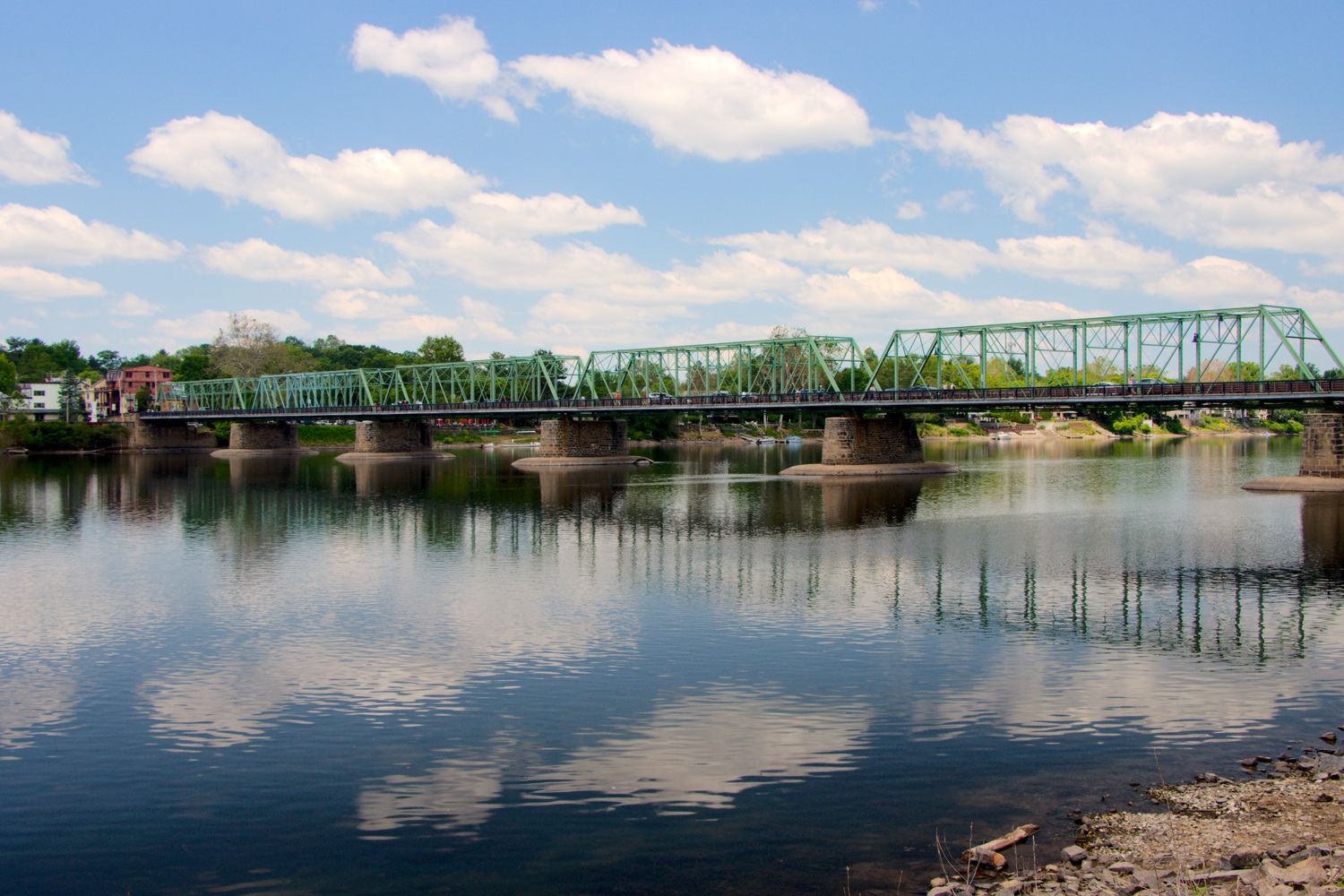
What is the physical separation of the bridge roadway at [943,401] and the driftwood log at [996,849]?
71271mm

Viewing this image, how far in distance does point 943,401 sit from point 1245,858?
8292 cm

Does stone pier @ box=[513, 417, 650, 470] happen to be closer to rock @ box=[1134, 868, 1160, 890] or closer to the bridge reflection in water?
the bridge reflection in water

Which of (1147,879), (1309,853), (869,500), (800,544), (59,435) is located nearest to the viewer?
(1147,879)

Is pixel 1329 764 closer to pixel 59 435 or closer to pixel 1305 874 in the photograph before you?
pixel 1305 874

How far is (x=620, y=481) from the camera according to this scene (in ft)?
327

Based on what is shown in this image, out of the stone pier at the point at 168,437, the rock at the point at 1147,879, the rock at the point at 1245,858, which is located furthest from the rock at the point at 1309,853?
the stone pier at the point at 168,437

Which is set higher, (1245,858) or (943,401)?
(943,401)

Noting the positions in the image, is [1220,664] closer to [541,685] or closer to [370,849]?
[541,685]

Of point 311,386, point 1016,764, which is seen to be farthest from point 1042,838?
point 311,386

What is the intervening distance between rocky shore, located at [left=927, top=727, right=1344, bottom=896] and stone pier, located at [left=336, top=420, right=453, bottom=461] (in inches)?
5495

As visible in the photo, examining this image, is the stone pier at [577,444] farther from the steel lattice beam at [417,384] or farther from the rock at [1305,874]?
the rock at [1305,874]

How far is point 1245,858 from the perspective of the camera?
13.5 metres

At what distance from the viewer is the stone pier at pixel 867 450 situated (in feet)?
330

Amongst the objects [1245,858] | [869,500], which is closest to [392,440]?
[869,500]
